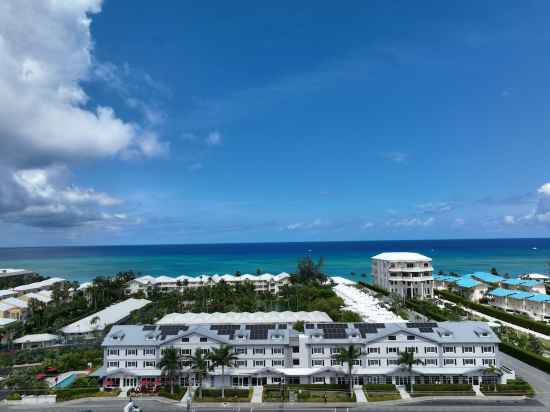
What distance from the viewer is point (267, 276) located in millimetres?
122500

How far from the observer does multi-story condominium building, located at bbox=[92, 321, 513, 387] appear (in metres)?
45.2

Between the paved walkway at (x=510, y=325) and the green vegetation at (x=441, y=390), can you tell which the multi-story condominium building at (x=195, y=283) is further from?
the green vegetation at (x=441, y=390)

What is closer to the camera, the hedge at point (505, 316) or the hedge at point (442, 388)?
the hedge at point (442, 388)

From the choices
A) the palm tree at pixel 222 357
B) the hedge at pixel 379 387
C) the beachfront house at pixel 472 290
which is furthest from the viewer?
the beachfront house at pixel 472 290

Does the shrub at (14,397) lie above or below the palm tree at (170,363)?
below

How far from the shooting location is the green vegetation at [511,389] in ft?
137

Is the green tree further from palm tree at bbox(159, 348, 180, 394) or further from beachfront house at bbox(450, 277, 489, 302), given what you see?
palm tree at bbox(159, 348, 180, 394)

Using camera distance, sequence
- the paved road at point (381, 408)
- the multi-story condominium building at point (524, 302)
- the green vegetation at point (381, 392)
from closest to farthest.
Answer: the paved road at point (381, 408) → the green vegetation at point (381, 392) → the multi-story condominium building at point (524, 302)

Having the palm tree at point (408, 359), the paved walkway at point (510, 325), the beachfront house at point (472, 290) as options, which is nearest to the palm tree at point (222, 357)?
the palm tree at point (408, 359)

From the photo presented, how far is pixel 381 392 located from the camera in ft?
142

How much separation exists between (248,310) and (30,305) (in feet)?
168

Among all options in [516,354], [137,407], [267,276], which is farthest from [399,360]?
[267,276]

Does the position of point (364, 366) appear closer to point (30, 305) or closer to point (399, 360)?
point (399, 360)

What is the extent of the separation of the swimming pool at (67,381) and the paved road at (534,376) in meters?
54.8
